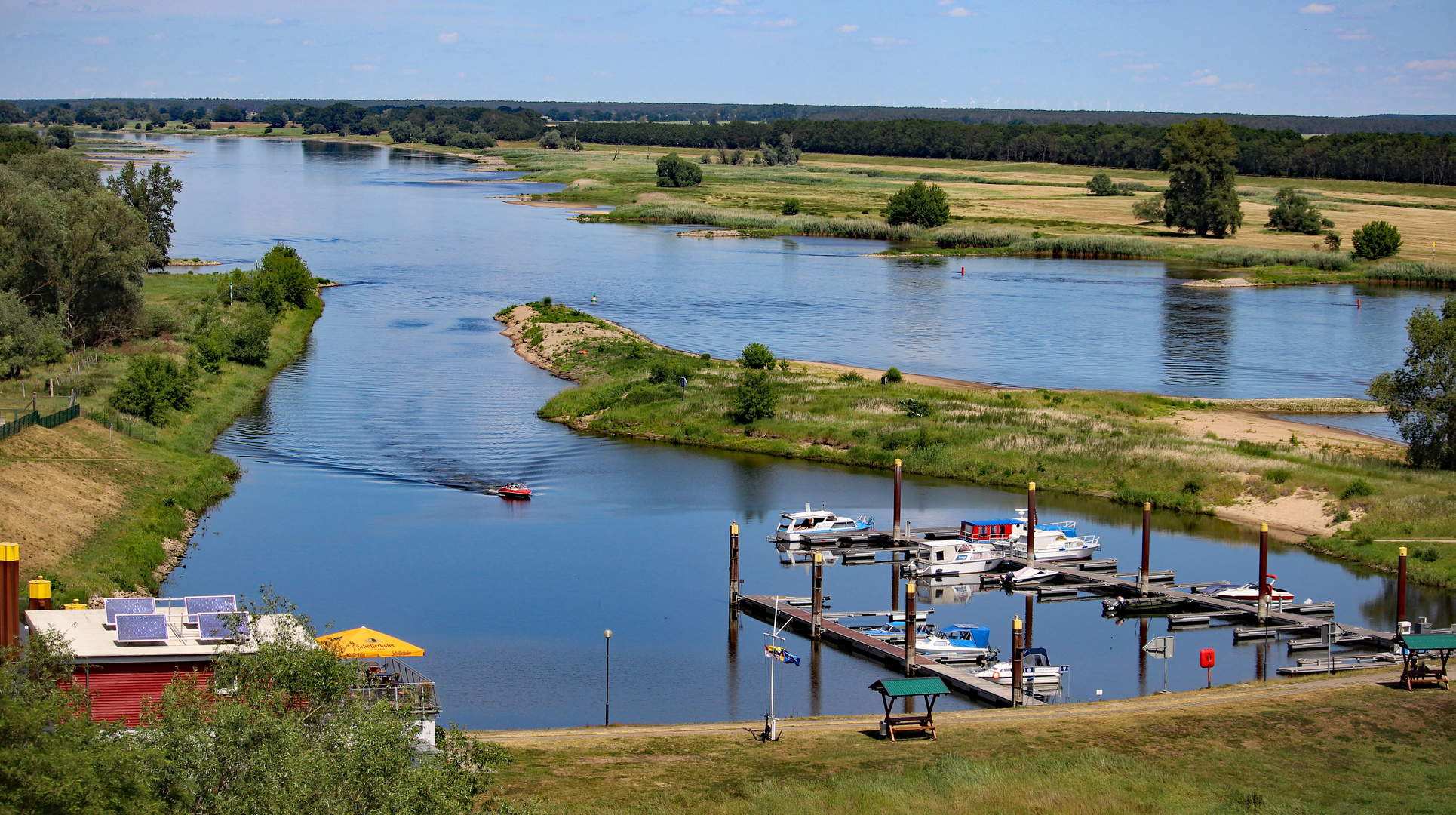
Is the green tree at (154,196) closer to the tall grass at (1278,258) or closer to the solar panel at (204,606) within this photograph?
the solar panel at (204,606)

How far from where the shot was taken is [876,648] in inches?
1518

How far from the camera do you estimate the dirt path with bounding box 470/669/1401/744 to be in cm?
3094

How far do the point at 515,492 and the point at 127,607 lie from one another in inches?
1099

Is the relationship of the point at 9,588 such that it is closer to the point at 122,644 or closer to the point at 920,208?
the point at 122,644

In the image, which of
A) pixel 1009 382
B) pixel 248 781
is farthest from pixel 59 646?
pixel 1009 382

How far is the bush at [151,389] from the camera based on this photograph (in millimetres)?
58375

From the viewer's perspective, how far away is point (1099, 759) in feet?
94.6

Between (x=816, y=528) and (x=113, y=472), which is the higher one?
(x=113, y=472)

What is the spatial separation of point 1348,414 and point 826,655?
4547 centimetres

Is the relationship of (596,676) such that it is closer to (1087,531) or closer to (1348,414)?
(1087,531)

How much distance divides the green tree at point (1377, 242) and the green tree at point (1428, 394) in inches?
3483

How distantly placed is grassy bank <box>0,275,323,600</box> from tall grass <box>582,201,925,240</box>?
9947cm

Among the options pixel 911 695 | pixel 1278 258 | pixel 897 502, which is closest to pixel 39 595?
pixel 911 695

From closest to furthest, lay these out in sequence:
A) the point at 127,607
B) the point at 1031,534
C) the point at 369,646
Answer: the point at 127,607
the point at 369,646
the point at 1031,534
